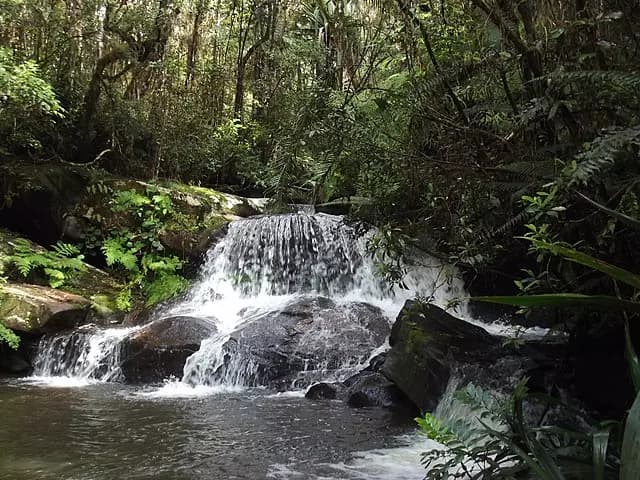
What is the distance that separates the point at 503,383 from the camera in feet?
17.0

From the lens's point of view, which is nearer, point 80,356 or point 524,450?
point 524,450

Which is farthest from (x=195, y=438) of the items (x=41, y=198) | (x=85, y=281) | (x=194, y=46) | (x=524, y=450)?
(x=194, y=46)

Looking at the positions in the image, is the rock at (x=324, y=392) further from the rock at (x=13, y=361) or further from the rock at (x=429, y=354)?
the rock at (x=13, y=361)

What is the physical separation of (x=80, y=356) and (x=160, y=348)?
48.9 inches

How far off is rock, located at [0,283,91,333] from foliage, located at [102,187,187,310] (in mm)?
1198

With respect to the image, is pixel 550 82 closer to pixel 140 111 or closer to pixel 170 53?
pixel 140 111

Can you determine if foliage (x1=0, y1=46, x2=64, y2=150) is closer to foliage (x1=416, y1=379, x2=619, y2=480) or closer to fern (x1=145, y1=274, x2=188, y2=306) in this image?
fern (x1=145, y1=274, x2=188, y2=306)

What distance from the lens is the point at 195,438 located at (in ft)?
16.0

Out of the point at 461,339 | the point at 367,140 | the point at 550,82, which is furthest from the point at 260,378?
the point at 550,82

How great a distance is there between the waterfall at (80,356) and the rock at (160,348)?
0.20m

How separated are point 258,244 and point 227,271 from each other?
758 mm

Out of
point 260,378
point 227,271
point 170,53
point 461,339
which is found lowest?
point 260,378

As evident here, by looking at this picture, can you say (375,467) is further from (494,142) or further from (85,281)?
(85,281)

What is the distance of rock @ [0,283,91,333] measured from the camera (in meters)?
7.80
